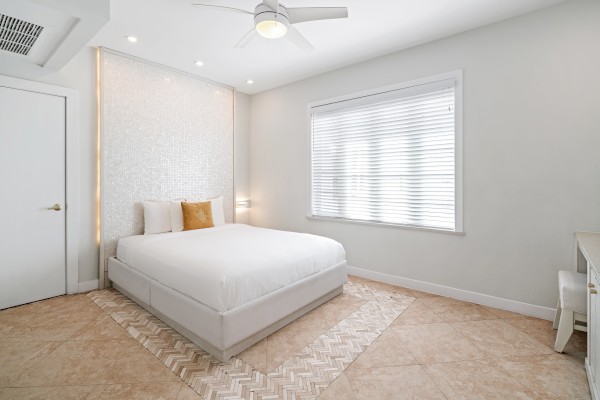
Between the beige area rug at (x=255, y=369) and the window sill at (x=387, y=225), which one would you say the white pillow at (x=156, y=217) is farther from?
the window sill at (x=387, y=225)

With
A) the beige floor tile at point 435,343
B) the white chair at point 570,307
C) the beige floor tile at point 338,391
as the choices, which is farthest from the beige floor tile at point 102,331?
the white chair at point 570,307

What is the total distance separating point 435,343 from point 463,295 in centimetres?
106

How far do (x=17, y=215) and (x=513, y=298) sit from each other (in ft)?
16.4

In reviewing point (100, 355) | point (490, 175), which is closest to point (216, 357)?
point (100, 355)

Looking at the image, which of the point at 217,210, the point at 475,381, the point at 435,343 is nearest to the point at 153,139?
the point at 217,210

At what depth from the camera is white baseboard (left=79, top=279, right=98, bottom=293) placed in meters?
3.39

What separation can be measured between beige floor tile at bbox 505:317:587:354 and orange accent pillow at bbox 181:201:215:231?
3533 mm

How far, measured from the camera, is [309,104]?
4.37m

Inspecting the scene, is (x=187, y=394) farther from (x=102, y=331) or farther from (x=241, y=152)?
(x=241, y=152)

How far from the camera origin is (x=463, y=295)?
10.2 feet

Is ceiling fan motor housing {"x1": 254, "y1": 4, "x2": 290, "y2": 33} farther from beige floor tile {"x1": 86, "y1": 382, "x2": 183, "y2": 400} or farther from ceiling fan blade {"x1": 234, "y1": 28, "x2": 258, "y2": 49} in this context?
beige floor tile {"x1": 86, "y1": 382, "x2": 183, "y2": 400}

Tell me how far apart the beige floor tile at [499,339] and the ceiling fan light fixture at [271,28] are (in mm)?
2869

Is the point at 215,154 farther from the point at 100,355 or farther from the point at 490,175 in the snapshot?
the point at 490,175

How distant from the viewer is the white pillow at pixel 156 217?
12.1 feet
